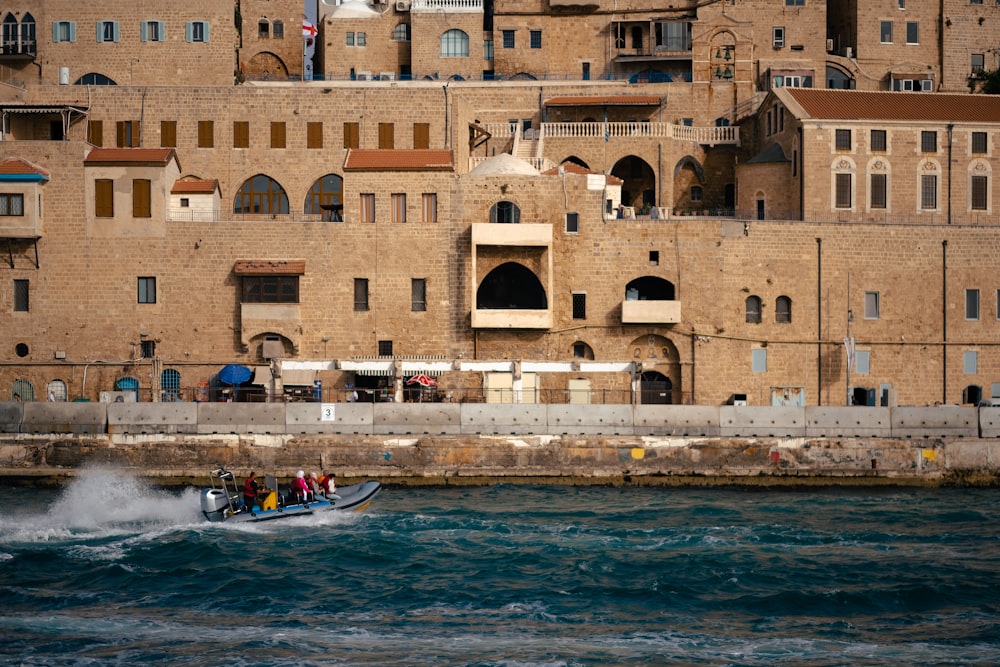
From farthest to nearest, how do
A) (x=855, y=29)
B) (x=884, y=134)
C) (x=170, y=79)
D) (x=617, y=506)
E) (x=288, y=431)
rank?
1. (x=855, y=29)
2. (x=170, y=79)
3. (x=884, y=134)
4. (x=288, y=431)
5. (x=617, y=506)

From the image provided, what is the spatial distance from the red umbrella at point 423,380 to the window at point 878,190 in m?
18.2

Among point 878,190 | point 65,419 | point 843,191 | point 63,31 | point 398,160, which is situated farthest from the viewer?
point 63,31

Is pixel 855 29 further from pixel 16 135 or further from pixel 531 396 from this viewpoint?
pixel 16 135

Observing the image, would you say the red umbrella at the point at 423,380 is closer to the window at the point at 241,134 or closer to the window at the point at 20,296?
the window at the point at 241,134

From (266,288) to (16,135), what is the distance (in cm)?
1261

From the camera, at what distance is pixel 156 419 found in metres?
43.6

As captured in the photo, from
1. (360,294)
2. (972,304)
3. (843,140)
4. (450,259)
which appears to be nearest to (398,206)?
(450,259)

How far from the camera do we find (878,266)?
1993 inches

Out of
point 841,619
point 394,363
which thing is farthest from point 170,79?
point 841,619

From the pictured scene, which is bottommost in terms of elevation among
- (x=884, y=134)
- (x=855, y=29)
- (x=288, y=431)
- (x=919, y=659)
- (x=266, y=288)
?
(x=919, y=659)

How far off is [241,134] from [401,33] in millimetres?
14940

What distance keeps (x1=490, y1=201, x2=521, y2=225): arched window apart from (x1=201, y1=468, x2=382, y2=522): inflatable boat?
14.7 metres

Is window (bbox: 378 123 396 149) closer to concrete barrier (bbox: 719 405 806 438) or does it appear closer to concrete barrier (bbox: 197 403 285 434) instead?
concrete barrier (bbox: 197 403 285 434)

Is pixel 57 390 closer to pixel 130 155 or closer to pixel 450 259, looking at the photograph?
pixel 130 155
